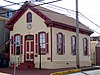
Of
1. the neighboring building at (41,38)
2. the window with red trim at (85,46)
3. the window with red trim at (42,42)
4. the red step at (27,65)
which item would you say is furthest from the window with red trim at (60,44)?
the window with red trim at (85,46)

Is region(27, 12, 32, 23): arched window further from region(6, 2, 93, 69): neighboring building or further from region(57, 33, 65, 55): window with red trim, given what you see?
region(57, 33, 65, 55): window with red trim

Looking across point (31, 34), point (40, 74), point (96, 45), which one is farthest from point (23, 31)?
point (96, 45)

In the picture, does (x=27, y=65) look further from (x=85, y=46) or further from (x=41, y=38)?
(x=85, y=46)

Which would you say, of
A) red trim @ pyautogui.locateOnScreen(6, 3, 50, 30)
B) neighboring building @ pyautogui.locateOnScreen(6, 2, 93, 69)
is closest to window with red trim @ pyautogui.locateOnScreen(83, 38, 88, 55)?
neighboring building @ pyautogui.locateOnScreen(6, 2, 93, 69)

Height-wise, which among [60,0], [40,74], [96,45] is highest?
[60,0]

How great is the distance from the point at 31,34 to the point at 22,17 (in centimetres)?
262

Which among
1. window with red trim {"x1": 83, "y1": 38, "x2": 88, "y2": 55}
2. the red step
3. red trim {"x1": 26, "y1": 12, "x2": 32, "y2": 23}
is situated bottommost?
the red step

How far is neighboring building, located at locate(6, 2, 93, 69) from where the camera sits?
92.7ft

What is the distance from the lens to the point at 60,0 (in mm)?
19047

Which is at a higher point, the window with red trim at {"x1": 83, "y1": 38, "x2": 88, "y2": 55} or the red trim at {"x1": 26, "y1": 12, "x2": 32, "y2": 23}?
the red trim at {"x1": 26, "y1": 12, "x2": 32, "y2": 23}

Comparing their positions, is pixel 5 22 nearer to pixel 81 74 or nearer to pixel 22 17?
pixel 22 17

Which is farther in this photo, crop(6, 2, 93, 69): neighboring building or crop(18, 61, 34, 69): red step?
crop(18, 61, 34, 69): red step

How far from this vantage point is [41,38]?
2895cm

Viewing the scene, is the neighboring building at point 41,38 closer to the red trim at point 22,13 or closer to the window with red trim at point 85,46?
the red trim at point 22,13
